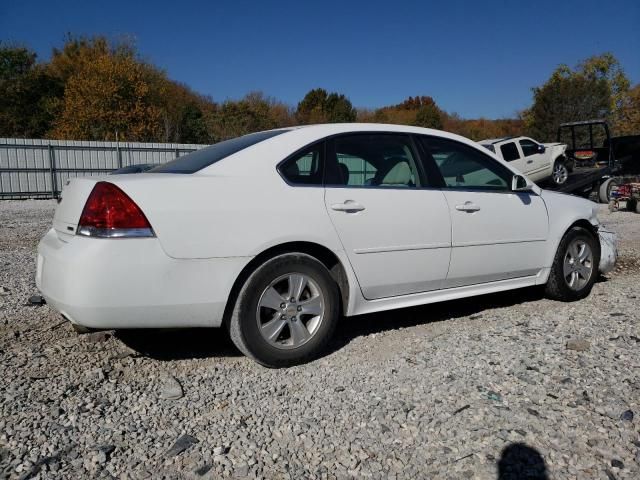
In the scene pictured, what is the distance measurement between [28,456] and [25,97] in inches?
1254

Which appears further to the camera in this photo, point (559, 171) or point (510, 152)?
point (559, 171)

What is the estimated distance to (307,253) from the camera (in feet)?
10.5

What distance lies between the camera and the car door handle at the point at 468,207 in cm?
376

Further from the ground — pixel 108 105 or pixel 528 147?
pixel 108 105

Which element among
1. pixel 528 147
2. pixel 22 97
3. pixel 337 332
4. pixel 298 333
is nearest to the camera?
pixel 298 333

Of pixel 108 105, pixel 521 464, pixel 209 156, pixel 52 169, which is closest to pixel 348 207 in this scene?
pixel 209 156

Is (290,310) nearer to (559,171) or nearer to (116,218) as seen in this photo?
(116,218)

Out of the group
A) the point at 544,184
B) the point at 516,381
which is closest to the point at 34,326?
the point at 516,381

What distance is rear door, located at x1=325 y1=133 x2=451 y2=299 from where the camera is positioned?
3.28m

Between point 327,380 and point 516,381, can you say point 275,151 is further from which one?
point 516,381

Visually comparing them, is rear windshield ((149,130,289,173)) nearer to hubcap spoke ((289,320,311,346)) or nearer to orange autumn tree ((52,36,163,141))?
hubcap spoke ((289,320,311,346))

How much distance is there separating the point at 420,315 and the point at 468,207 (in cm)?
106

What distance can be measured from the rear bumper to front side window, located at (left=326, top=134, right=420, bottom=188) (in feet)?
3.21

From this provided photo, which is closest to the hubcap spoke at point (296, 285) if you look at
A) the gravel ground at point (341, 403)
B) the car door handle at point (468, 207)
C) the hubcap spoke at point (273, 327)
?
the hubcap spoke at point (273, 327)
